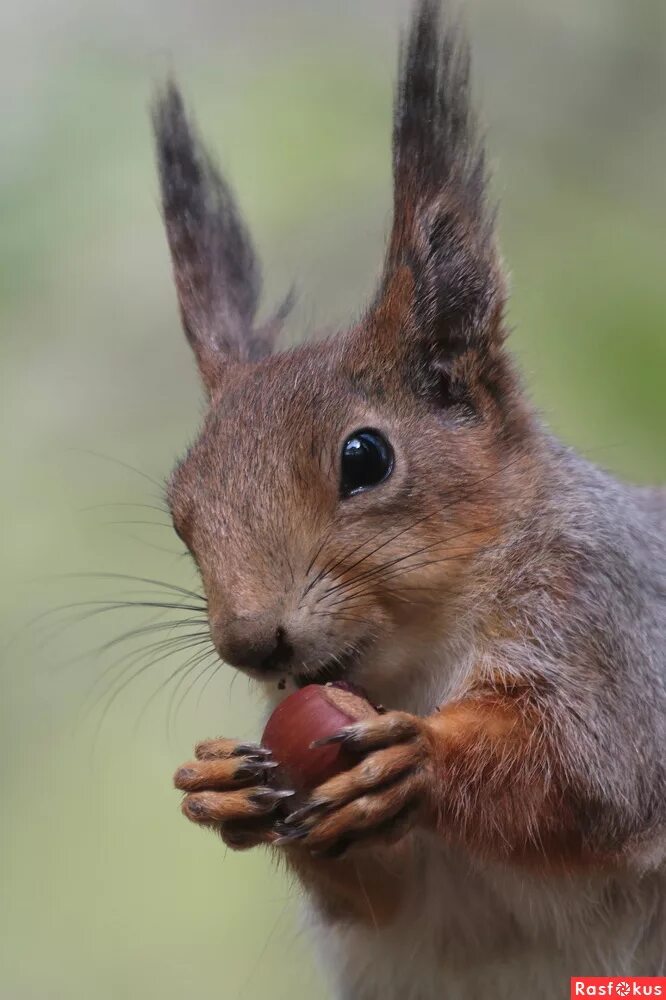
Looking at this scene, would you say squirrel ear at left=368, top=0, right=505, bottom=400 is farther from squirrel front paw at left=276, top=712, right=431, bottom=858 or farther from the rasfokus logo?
the rasfokus logo

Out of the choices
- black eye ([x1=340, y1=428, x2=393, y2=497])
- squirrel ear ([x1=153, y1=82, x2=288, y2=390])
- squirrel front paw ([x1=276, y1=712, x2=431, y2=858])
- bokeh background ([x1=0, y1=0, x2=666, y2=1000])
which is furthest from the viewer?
bokeh background ([x1=0, y1=0, x2=666, y2=1000])

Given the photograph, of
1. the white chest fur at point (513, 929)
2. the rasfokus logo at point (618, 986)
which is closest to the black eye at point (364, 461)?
the white chest fur at point (513, 929)

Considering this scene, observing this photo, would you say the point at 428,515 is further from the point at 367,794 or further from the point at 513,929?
the point at 513,929

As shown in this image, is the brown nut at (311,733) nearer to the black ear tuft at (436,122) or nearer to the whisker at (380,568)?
the whisker at (380,568)

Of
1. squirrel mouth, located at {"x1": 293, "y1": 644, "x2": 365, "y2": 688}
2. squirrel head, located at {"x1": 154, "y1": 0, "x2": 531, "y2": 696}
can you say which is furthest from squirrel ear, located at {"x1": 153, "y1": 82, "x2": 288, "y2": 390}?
squirrel mouth, located at {"x1": 293, "y1": 644, "x2": 365, "y2": 688}

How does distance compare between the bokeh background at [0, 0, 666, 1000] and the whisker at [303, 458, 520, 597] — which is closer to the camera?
the whisker at [303, 458, 520, 597]

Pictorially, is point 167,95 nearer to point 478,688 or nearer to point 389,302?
point 389,302

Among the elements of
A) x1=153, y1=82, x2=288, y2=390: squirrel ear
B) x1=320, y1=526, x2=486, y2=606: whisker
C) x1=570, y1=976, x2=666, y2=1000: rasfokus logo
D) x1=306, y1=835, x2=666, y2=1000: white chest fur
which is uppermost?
x1=153, y1=82, x2=288, y2=390: squirrel ear

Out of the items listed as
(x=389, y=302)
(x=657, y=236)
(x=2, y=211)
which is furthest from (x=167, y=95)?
(x=657, y=236)
